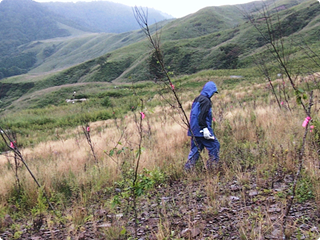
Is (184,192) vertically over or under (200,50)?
under

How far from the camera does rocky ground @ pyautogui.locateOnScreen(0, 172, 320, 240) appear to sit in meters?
2.30

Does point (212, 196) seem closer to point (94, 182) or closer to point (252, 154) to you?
point (252, 154)

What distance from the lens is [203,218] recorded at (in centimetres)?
269

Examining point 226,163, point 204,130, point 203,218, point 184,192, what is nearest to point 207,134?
point 204,130

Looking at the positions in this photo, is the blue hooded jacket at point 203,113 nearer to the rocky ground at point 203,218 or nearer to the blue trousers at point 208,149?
the blue trousers at point 208,149

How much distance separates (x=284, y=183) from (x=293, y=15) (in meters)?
59.3

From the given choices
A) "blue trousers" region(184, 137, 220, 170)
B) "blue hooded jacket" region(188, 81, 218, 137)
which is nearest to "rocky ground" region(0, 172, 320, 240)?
"blue trousers" region(184, 137, 220, 170)

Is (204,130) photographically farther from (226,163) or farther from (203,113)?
(226,163)

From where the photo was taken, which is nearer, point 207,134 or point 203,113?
point 207,134

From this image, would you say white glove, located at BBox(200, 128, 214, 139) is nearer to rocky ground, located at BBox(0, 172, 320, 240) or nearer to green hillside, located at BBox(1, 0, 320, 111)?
rocky ground, located at BBox(0, 172, 320, 240)

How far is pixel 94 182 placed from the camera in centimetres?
411

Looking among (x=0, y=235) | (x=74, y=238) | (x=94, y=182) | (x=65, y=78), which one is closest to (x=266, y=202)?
(x=74, y=238)

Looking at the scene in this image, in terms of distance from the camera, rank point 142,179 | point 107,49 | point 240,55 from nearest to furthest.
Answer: point 142,179, point 240,55, point 107,49

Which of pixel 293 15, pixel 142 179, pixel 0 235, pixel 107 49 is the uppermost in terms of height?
pixel 107 49
